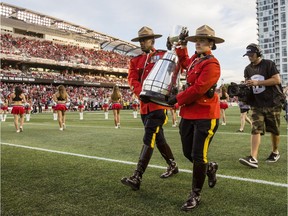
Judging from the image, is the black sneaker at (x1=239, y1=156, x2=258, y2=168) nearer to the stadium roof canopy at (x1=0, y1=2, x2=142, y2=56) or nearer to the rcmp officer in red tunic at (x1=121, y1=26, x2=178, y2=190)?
the rcmp officer in red tunic at (x1=121, y1=26, x2=178, y2=190)

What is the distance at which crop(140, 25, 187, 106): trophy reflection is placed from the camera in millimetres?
3309

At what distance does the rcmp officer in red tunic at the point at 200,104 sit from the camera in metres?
3.32

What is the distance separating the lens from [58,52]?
61.4 meters

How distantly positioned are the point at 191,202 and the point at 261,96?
117 inches

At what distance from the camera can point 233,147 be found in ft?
24.8

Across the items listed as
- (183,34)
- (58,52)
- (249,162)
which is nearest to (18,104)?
(249,162)

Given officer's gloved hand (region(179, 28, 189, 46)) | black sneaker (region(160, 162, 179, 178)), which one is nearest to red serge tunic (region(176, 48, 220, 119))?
officer's gloved hand (region(179, 28, 189, 46))

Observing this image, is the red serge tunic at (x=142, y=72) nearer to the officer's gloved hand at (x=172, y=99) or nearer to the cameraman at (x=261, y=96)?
the officer's gloved hand at (x=172, y=99)

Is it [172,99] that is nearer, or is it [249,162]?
[172,99]

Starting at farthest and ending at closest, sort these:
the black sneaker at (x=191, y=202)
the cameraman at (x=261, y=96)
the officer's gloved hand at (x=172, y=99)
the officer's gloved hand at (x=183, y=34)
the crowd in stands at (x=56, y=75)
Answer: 1. the crowd in stands at (x=56, y=75)
2. the cameraman at (x=261, y=96)
3. the officer's gloved hand at (x=183, y=34)
4. the officer's gloved hand at (x=172, y=99)
5. the black sneaker at (x=191, y=202)

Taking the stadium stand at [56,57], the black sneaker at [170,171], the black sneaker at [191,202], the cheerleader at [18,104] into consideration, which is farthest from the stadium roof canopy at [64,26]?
the black sneaker at [191,202]

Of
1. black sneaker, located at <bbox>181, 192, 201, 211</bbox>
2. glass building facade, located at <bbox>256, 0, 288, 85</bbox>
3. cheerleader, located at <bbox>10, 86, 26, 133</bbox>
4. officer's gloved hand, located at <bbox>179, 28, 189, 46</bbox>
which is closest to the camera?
black sneaker, located at <bbox>181, 192, 201, 211</bbox>

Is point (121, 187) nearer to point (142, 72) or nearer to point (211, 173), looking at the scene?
point (211, 173)

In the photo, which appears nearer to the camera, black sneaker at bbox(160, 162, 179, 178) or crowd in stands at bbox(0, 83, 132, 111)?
black sneaker at bbox(160, 162, 179, 178)
